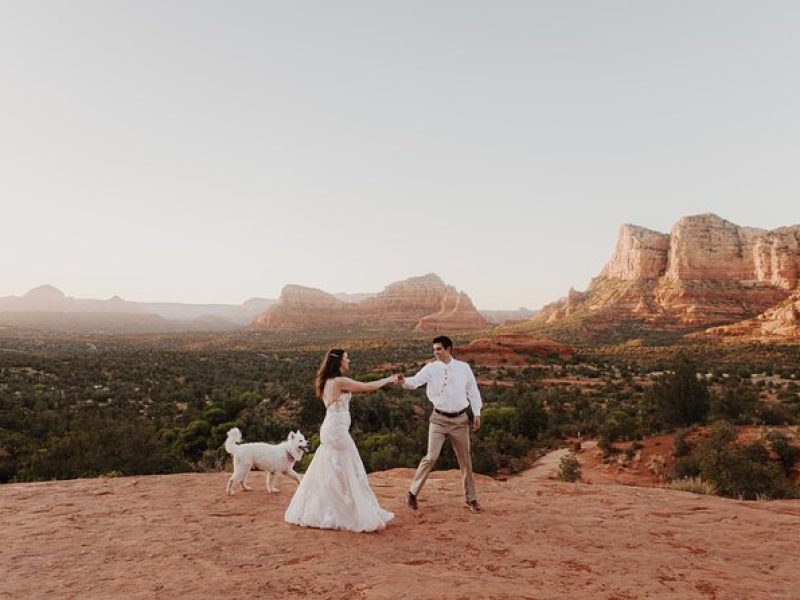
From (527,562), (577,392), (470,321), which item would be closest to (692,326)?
(577,392)

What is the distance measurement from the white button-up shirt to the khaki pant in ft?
0.50

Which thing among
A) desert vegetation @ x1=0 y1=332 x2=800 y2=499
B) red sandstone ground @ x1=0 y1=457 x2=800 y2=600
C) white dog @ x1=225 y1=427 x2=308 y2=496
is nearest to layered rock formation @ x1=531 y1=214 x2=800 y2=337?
desert vegetation @ x1=0 y1=332 x2=800 y2=499

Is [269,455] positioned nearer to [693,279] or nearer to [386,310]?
[693,279]

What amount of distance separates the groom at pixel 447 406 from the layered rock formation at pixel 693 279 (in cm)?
7032

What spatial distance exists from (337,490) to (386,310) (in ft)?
481

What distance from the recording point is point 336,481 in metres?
5.70

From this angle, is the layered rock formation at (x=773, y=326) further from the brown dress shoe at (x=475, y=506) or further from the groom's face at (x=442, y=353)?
the groom's face at (x=442, y=353)

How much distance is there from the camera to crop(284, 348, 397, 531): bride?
556cm

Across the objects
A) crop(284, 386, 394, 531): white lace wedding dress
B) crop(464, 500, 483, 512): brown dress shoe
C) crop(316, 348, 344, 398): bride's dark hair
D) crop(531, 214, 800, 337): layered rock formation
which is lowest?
crop(464, 500, 483, 512): brown dress shoe

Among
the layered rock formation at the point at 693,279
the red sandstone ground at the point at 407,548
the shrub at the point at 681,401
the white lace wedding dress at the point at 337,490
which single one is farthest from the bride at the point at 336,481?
the layered rock formation at the point at 693,279

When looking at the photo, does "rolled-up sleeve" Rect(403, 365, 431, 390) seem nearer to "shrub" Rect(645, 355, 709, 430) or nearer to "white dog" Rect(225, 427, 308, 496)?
"white dog" Rect(225, 427, 308, 496)

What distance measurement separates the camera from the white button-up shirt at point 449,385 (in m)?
6.23

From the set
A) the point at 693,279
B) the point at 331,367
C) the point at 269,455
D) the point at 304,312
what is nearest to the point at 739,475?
the point at 331,367

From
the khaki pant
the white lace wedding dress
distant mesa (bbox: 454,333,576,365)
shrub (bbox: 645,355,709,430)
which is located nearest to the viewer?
the white lace wedding dress
